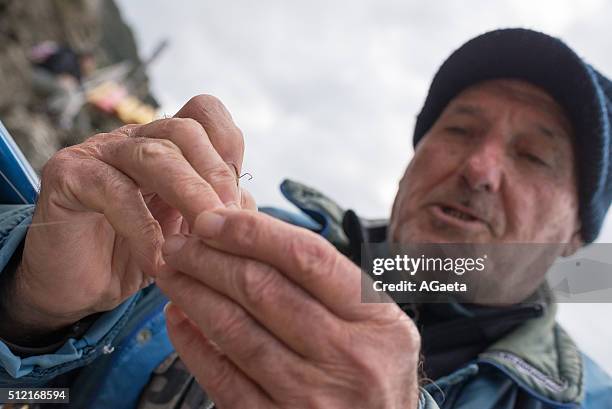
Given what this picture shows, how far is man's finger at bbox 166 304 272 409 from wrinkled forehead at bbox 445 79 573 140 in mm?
1750

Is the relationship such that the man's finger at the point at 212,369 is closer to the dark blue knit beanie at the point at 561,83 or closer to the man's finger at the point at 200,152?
the man's finger at the point at 200,152

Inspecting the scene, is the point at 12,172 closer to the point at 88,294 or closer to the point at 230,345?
the point at 88,294

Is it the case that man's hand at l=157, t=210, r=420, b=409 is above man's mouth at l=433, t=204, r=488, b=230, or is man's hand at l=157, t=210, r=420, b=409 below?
above

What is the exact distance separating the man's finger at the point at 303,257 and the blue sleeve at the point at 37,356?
73cm

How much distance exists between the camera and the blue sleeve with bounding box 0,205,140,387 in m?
1.06

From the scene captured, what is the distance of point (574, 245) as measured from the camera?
217 cm

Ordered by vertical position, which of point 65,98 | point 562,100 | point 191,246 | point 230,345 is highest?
point 562,100

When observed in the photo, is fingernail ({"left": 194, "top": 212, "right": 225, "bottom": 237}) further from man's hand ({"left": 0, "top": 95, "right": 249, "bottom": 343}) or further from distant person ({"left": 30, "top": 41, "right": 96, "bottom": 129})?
distant person ({"left": 30, "top": 41, "right": 96, "bottom": 129})

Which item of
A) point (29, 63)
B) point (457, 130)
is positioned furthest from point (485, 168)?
→ point (29, 63)

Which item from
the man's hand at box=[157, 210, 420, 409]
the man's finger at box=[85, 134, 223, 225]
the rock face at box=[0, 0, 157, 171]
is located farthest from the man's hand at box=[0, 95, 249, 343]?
the rock face at box=[0, 0, 157, 171]

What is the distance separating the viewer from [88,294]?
1.07 meters

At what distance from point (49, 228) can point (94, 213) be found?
0.32 feet

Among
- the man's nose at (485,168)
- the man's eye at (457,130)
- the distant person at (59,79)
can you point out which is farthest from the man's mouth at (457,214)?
the distant person at (59,79)

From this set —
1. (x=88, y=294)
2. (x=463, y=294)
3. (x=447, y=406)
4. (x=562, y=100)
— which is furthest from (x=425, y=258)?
(x=88, y=294)
